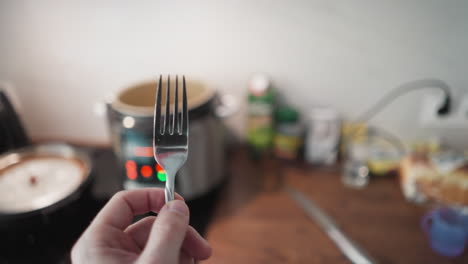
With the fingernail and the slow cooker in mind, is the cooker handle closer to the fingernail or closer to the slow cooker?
the slow cooker

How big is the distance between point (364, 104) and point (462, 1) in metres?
0.30

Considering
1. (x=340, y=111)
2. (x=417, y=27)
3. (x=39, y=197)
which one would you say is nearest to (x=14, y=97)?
(x=39, y=197)

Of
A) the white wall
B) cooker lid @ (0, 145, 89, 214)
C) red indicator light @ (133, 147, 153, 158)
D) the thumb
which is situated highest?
the white wall

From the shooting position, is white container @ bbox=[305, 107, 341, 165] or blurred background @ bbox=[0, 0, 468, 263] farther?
white container @ bbox=[305, 107, 341, 165]

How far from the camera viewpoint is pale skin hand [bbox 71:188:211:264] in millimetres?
314

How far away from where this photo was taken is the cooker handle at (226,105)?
2.33 ft

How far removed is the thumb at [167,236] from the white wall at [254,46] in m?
0.53

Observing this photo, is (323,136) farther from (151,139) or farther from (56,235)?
(56,235)

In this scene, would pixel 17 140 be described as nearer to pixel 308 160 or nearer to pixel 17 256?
pixel 17 256

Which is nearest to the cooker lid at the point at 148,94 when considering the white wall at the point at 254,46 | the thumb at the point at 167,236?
the white wall at the point at 254,46

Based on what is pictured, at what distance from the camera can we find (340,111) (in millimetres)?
833

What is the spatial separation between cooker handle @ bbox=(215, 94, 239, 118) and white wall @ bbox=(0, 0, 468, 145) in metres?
0.02

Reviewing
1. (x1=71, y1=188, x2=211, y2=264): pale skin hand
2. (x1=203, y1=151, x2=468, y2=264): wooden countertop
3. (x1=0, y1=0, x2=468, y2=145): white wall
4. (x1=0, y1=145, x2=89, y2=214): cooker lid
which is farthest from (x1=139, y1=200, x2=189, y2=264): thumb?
(x1=0, y1=0, x2=468, y2=145): white wall

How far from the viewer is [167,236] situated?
315 mm
